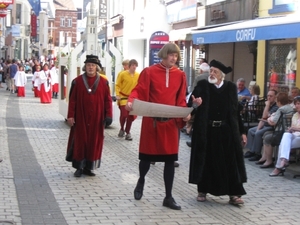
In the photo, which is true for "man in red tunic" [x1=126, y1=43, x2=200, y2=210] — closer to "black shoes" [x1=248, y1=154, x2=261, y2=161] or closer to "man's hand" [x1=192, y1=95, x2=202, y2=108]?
"man's hand" [x1=192, y1=95, x2=202, y2=108]

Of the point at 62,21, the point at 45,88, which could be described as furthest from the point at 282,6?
the point at 62,21

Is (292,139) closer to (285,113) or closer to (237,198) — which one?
(285,113)

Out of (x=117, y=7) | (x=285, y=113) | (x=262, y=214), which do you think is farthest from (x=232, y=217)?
(x=117, y=7)

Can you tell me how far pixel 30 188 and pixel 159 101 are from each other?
7.19 ft

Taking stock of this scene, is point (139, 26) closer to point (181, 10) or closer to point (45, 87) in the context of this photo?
point (181, 10)

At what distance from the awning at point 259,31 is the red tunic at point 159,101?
4320 mm

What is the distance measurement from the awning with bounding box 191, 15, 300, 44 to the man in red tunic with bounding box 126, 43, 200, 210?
169 inches

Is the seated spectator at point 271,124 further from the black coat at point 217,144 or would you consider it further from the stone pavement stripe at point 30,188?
the stone pavement stripe at point 30,188

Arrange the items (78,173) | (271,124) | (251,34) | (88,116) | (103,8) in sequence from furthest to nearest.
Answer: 1. (103,8)
2. (251,34)
3. (271,124)
4. (78,173)
5. (88,116)

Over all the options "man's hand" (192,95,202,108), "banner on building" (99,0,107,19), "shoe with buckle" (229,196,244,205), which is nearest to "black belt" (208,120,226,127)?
"man's hand" (192,95,202,108)

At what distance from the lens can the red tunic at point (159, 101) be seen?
7391 millimetres

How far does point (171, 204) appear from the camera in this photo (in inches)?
293

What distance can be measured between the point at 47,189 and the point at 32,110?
12.8 metres

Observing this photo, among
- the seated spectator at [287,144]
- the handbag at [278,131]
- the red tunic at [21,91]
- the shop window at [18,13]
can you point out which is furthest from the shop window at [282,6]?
the shop window at [18,13]
